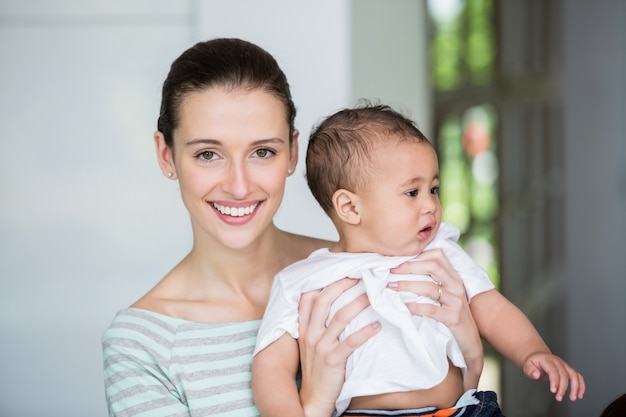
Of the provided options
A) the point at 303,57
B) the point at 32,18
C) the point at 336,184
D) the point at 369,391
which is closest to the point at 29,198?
the point at 32,18

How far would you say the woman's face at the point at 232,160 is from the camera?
181 centimetres

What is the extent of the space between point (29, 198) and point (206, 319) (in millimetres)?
1482

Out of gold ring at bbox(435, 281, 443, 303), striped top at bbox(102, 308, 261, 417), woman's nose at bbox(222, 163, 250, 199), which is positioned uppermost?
woman's nose at bbox(222, 163, 250, 199)

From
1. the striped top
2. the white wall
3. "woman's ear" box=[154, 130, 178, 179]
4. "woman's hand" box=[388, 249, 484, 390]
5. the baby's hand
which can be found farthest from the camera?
the white wall

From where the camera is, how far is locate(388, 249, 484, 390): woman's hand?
5.53ft

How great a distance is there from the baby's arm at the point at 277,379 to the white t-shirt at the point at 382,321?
0.07ft

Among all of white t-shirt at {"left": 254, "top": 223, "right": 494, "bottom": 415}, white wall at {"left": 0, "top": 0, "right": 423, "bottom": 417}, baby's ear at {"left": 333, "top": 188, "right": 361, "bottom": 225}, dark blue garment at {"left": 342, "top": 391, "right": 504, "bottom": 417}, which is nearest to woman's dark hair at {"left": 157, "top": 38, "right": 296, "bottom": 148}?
baby's ear at {"left": 333, "top": 188, "right": 361, "bottom": 225}

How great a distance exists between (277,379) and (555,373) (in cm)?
50

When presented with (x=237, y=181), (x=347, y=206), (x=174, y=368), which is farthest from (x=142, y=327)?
(x=347, y=206)

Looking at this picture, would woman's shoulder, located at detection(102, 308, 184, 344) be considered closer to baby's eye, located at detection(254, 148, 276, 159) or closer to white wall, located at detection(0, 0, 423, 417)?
baby's eye, located at detection(254, 148, 276, 159)

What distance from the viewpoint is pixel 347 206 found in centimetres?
179

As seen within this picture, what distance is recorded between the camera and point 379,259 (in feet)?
5.71

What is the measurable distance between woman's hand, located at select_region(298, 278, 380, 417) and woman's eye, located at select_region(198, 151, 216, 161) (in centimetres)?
34

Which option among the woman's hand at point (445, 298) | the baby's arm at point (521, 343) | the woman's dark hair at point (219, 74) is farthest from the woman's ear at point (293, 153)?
the baby's arm at point (521, 343)
